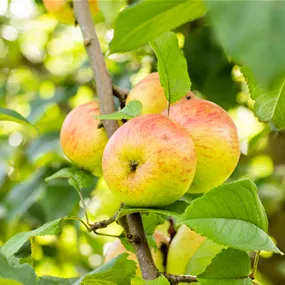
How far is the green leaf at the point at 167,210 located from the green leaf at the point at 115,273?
0.05 m

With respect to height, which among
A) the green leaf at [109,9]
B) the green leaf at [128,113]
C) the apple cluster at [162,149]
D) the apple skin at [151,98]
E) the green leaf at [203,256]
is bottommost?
the green leaf at [203,256]

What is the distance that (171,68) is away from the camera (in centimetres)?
79

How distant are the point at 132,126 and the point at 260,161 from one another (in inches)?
50.1

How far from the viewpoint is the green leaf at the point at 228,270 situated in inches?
26.5

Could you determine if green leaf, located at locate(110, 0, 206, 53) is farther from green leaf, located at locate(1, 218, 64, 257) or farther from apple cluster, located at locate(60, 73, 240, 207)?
green leaf, located at locate(1, 218, 64, 257)

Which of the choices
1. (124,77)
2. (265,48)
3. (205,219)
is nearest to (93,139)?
(205,219)

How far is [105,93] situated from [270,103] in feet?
0.73

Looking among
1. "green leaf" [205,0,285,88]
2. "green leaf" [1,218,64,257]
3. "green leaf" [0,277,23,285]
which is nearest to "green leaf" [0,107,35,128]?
"green leaf" [1,218,64,257]

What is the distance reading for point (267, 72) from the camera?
35 cm

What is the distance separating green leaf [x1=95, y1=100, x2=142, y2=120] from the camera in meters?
0.75

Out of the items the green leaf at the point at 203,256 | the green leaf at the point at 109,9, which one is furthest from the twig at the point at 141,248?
the green leaf at the point at 109,9

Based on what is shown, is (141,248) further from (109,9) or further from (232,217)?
(109,9)

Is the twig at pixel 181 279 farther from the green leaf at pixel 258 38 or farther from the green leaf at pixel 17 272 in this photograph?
the green leaf at pixel 258 38

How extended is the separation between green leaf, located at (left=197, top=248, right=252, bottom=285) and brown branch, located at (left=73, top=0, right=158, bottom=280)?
0.27ft
